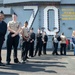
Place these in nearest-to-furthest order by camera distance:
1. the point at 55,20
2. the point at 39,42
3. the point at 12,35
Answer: the point at 12,35, the point at 39,42, the point at 55,20

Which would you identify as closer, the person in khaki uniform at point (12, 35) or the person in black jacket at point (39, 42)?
the person in khaki uniform at point (12, 35)

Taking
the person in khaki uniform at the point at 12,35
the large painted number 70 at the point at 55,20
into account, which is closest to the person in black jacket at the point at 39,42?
the person in khaki uniform at the point at 12,35

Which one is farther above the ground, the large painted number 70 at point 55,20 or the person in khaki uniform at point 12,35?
the large painted number 70 at point 55,20

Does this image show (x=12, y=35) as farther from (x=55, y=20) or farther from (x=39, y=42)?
(x=55, y=20)

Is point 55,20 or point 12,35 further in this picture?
point 55,20

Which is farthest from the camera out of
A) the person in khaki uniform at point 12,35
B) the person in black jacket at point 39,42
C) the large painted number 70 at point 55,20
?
the large painted number 70 at point 55,20

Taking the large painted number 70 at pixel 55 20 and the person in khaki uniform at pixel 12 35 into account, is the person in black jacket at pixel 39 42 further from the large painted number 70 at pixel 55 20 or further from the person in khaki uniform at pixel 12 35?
the large painted number 70 at pixel 55 20

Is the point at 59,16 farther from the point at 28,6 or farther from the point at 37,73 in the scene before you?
the point at 37,73

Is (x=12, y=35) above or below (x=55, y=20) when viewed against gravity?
below

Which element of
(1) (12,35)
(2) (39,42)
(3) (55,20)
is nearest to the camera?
(1) (12,35)

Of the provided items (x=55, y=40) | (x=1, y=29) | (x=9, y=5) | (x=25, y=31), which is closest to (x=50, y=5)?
(x=9, y=5)

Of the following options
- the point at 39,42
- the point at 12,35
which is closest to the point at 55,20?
the point at 39,42

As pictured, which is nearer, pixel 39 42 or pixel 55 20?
pixel 39 42

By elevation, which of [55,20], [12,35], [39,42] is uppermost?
[55,20]
